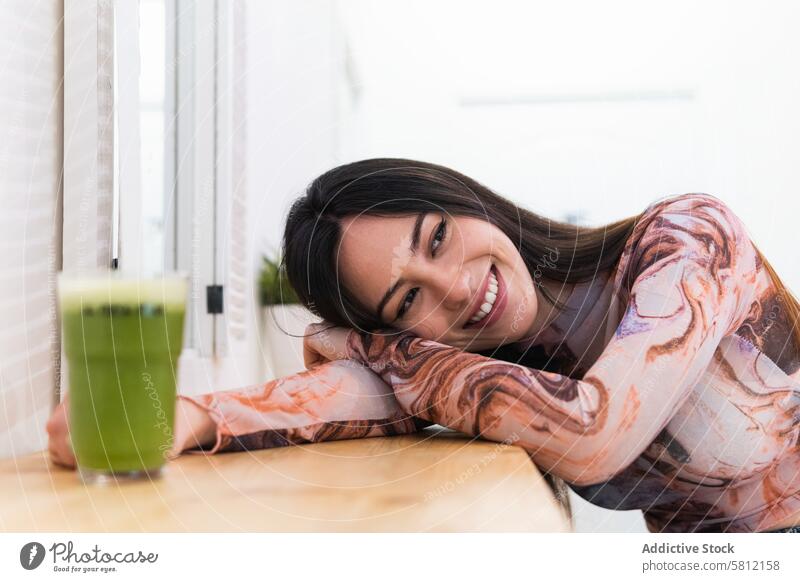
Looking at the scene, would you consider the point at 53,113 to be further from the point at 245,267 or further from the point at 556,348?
the point at 556,348

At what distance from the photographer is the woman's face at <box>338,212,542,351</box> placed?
26.7 inches

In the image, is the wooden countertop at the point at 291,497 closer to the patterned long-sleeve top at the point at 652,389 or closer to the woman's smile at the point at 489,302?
the patterned long-sleeve top at the point at 652,389

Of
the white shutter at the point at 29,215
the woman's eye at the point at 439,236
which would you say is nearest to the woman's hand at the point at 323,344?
the woman's eye at the point at 439,236

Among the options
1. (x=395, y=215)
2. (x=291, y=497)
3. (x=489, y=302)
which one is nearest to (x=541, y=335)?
(x=489, y=302)

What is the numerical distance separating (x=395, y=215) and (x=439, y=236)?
4cm

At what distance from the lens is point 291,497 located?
0.49 metres

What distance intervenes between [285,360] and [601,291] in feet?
0.96

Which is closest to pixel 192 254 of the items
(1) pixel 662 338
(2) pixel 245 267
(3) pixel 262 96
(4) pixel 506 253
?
(2) pixel 245 267

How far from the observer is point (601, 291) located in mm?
706

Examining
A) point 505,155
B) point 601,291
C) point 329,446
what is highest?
point 505,155

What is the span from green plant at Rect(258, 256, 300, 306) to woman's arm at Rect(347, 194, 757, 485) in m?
0.14

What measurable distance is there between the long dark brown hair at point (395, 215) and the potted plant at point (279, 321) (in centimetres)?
1

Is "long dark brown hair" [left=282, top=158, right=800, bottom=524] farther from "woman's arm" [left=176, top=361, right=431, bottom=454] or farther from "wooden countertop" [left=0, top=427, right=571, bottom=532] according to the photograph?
"wooden countertop" [left=0, top=427, right=571, bottom=532]

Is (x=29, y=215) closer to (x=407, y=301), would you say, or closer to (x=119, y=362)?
(x=119, y=362)
